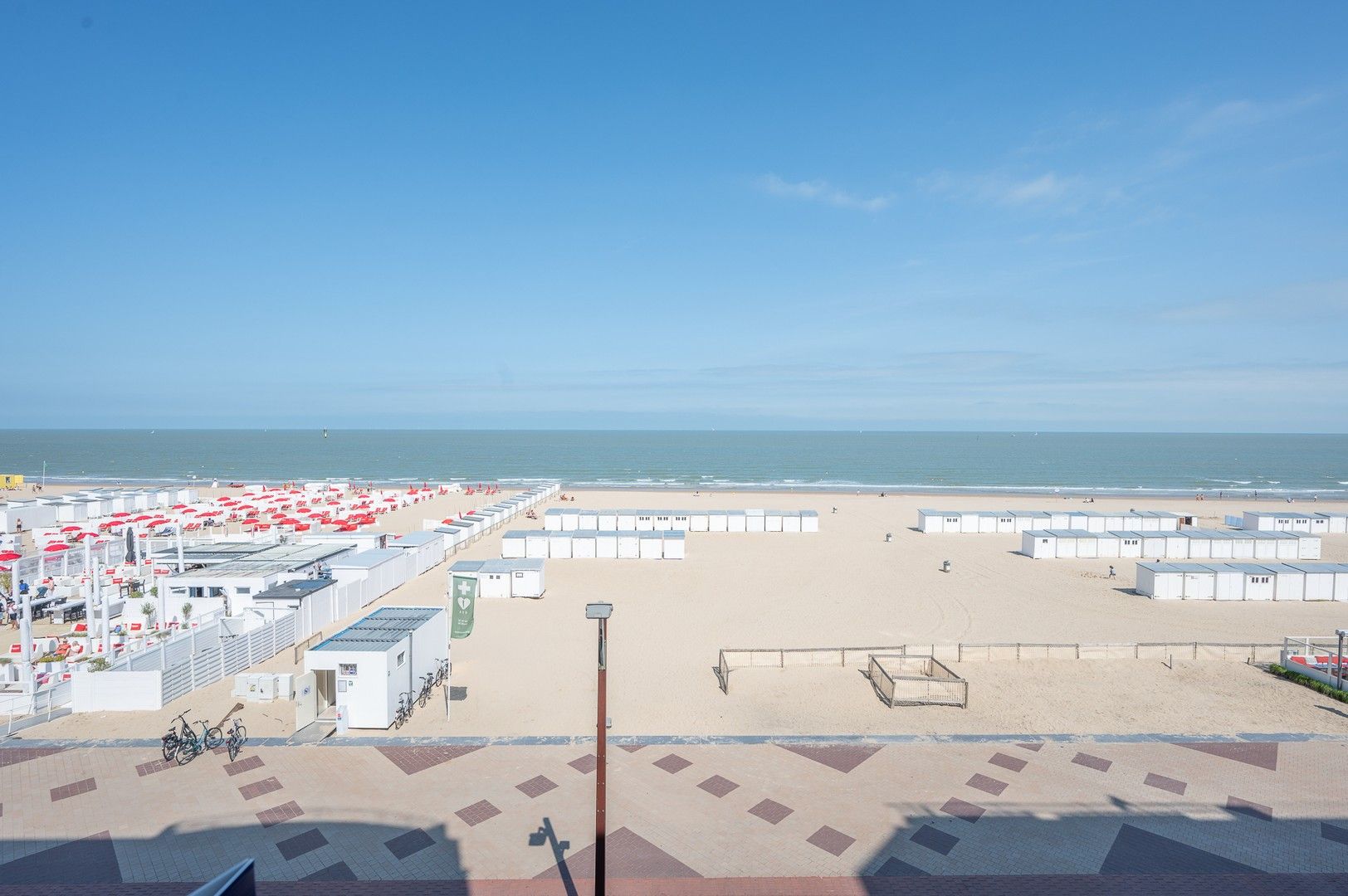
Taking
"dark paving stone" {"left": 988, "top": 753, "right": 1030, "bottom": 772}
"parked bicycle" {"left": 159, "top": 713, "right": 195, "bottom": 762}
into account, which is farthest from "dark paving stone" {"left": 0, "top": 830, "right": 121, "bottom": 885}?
"dark paving stone" {"left": 988, "top": 753, "right": 1030, "bottom": 772}

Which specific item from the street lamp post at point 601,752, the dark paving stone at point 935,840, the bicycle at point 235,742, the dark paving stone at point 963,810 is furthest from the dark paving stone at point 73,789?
the dark paving stone at point 963,810

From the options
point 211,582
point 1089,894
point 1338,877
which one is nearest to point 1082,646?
point 1338,877

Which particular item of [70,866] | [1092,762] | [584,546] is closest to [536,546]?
[584,546]

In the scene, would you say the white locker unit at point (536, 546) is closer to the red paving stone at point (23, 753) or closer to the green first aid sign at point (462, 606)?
the green first aid sign at point (462, 606)

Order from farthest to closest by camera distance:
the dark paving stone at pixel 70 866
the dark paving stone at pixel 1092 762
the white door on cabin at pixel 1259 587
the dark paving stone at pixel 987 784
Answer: the white door on cabin at pixel 1259 587 < the dark paving stone at pixel 1092 762 < the dark paving stone at pixel 987 784 < the dark paving stone at pixel 70 866

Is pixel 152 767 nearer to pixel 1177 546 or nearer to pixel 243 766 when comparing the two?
pixel 243 766

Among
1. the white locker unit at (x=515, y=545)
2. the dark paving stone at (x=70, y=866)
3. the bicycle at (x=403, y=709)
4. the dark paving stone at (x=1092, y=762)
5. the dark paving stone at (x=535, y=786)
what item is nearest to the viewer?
the dark paving stone at (x=70, y=866)

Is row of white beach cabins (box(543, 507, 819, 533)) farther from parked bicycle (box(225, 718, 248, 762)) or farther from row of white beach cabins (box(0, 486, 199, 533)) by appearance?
row of white beach cabins (box(0, 486, 199, 533))
